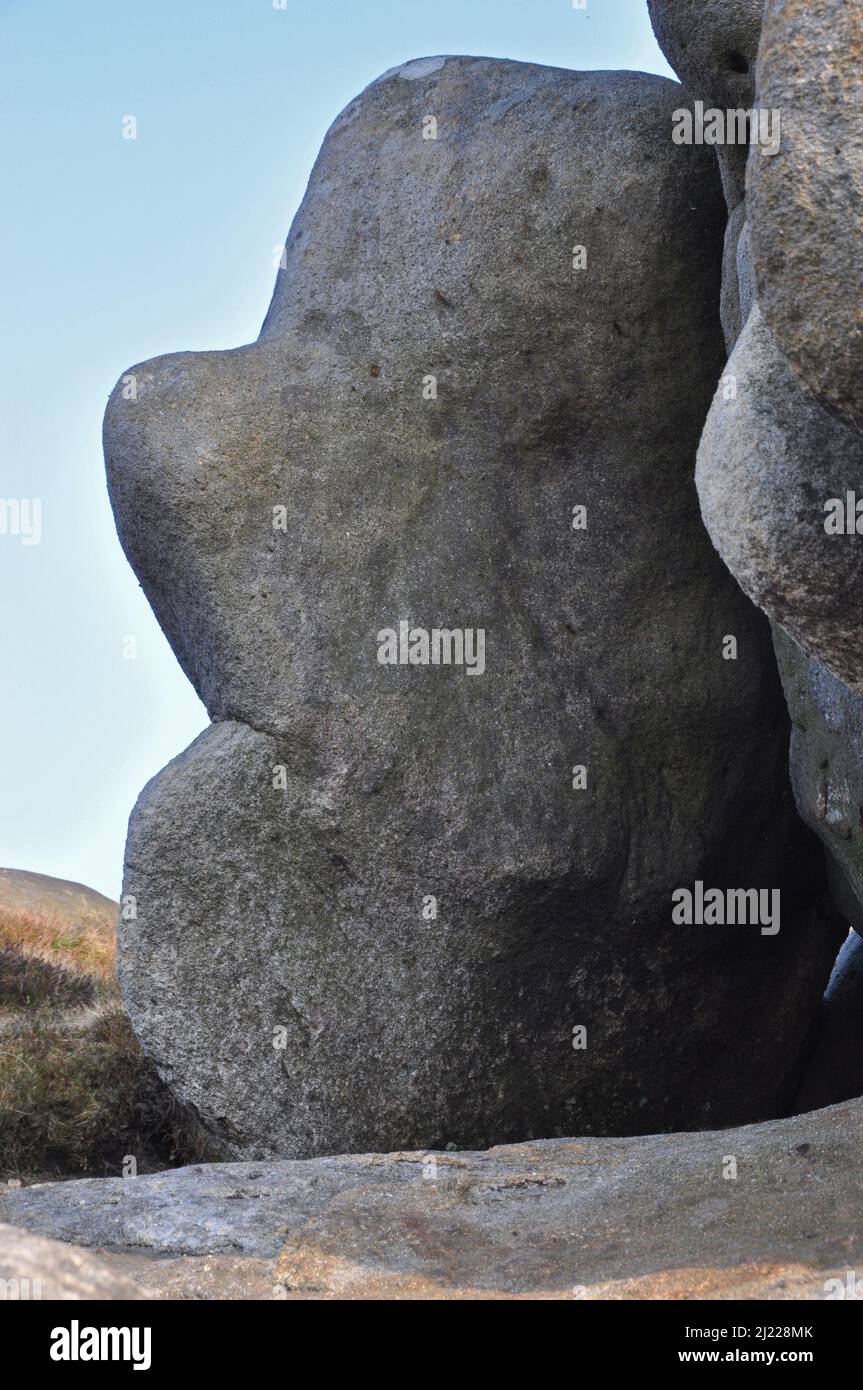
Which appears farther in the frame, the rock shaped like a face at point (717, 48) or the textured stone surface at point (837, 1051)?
the textured stone surface at point (837, 1051)

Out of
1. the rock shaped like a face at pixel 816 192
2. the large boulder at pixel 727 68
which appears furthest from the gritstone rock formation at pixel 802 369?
the large boulder at pixel 727 68

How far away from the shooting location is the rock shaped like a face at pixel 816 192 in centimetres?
285

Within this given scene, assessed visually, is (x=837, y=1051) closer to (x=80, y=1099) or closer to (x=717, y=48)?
(x=80, y=1099)

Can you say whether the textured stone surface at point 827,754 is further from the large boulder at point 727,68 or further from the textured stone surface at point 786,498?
the textured stone surface at point 786,498

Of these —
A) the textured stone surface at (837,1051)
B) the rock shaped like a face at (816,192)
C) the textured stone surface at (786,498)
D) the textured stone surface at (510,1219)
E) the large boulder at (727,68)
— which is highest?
the large boulder at (727,68)

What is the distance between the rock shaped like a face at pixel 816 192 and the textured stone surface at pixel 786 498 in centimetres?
37

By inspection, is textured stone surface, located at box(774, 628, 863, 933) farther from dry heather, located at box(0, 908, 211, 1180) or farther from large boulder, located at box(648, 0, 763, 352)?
dry heather, located at box(0, 908, 211, 1180)

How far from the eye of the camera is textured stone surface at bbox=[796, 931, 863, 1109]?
23.0ft

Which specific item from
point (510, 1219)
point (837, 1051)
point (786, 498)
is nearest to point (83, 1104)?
point (510, 1219)

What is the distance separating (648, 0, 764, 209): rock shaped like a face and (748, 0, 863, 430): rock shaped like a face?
240cm

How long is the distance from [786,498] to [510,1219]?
203 centimetres

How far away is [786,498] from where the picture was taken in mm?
3443

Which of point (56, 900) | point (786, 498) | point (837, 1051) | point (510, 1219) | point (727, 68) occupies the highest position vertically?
point (727, 68)

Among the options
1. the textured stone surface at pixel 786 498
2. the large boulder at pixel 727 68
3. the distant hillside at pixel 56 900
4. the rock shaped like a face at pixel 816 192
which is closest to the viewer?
the rock shaped like a face at pixel 816 192
